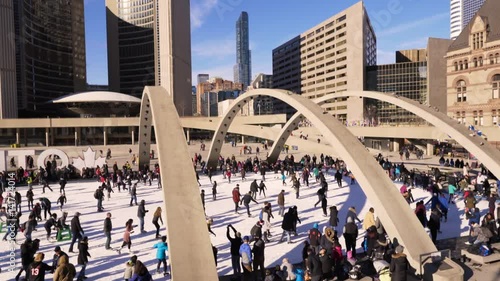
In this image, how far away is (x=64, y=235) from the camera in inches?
481

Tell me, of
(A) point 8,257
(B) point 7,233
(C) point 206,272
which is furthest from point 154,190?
(C) point 206,272

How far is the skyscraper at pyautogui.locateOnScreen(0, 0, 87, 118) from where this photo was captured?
64375mm

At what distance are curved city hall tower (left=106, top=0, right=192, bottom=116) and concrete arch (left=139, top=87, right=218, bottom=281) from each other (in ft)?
261

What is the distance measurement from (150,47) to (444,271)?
9957 cm

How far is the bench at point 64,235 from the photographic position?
12056mm

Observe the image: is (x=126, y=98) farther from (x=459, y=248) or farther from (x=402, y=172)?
(x=459, y=248)

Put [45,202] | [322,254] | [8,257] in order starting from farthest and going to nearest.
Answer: [45,202] < [8,257] < [322,254]

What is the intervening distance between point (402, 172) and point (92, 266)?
18.4 metres

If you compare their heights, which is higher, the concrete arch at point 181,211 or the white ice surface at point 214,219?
the concrete arch at point 181,211

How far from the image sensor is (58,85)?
88.8 meters

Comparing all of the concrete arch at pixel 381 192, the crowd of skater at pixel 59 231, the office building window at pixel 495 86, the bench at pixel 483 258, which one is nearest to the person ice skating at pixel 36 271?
the crowd of skater at pixel 59 231

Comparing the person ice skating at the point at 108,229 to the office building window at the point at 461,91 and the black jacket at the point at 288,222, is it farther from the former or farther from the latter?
the office building window at the point at 461,91

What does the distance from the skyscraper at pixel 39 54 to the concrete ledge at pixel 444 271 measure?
73.8 m

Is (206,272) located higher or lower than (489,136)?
lower
